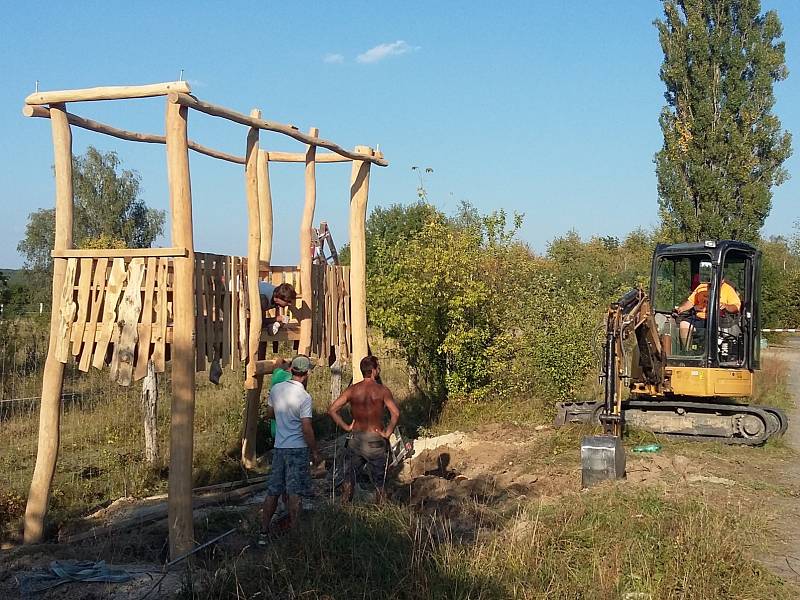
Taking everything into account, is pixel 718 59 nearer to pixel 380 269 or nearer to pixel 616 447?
pixel 380 269

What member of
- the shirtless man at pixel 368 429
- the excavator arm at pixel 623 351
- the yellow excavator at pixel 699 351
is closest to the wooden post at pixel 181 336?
the shirtless man at pixel 368 429

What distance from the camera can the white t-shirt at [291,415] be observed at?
8578mm

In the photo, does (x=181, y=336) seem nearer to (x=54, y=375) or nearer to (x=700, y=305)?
(x=54, y=375)

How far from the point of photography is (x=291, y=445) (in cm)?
858

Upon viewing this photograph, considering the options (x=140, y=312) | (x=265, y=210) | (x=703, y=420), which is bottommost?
(x=703, y=420)

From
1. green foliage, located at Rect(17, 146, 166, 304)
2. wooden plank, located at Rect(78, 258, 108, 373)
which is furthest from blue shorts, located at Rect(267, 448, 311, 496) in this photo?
green foliage, located at Rect(17, 146, 166, 304)

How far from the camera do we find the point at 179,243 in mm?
7938

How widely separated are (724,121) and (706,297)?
19562 millimetres

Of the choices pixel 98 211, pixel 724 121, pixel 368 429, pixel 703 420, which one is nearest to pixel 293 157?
pixel 368 429

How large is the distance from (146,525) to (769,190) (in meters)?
28.1

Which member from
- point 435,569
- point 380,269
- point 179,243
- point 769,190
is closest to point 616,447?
point 435,569

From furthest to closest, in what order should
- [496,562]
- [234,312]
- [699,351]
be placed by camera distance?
1. [699,351]
2. [234,312]
3. [496,562]

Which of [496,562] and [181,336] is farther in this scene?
[181,336]

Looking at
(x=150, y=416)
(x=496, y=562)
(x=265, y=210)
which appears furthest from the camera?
(x=150, y=416)
